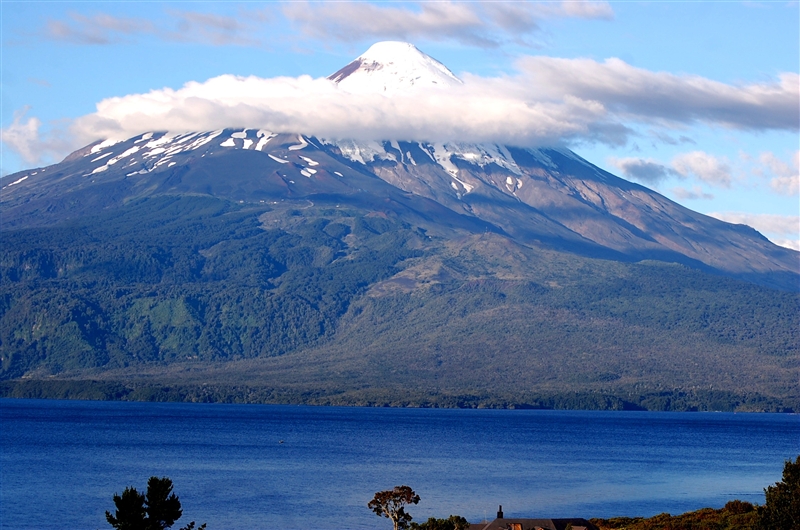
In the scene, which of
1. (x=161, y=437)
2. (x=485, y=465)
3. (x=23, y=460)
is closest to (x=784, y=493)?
(x=485, y=465)

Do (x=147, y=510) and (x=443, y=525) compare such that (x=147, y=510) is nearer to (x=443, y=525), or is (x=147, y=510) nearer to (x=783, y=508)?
(x=443, y=525)

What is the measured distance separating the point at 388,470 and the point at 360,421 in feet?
291

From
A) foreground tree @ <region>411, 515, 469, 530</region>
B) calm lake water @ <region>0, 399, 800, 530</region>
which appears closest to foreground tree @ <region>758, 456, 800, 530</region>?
foreground tree @ <region>411, 515, 469, 530</region>

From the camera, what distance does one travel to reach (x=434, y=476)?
331 feet

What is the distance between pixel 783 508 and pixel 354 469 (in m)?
62.1

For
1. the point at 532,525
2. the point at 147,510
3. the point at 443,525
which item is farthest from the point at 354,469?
the point at 147,510

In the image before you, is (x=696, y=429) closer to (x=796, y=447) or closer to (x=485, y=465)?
(x=796, y=447)

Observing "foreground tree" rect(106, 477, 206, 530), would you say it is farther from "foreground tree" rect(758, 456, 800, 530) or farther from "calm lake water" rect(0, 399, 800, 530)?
"calm lake water" rect(0, 399, 800, 530)

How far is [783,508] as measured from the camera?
4931 cm

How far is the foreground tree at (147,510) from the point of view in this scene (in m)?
43.3

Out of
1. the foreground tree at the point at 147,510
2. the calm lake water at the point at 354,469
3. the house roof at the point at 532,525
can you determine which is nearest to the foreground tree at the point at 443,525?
the house roof at the point at 532,525

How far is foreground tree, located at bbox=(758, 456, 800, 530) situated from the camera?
4856cm

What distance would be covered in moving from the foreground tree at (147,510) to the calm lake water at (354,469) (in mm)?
29227

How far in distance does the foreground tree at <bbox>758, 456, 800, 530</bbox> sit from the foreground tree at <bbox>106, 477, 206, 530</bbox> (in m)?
22.1
